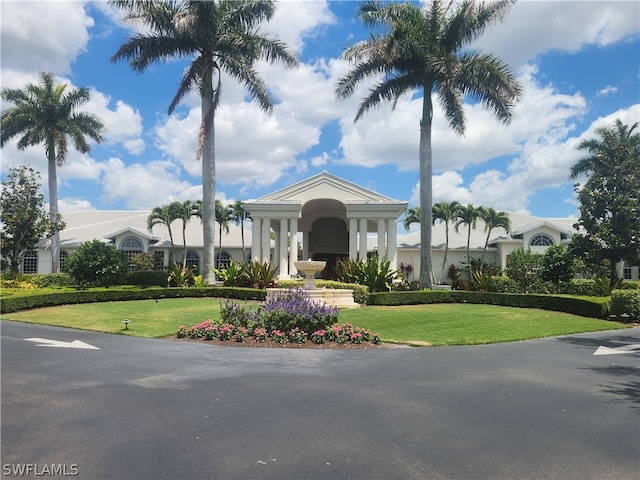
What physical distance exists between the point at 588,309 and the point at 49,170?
37.5m

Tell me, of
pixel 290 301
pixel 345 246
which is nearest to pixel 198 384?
pixel 290 301

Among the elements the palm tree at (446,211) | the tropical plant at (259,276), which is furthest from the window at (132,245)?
the palm tree at (446,211)

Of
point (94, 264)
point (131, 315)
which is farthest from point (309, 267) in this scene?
point (94, 264)

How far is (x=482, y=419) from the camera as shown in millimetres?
5383

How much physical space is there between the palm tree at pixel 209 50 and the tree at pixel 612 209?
17.8 meters

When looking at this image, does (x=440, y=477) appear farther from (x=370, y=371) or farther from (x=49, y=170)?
(x=49, y=170)

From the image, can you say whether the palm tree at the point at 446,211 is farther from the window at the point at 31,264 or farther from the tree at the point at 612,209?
the window at the point at 31,264

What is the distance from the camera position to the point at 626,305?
16281 millimetres

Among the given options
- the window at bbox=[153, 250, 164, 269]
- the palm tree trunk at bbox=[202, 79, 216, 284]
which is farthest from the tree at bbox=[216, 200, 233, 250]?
the palm tree trunk at bbox=[202, 79, 216, 284]

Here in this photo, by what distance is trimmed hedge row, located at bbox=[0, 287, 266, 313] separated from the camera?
19461 mm

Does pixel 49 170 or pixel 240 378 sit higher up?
pixel 49 170

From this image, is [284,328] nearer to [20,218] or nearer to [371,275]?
[371,275]
